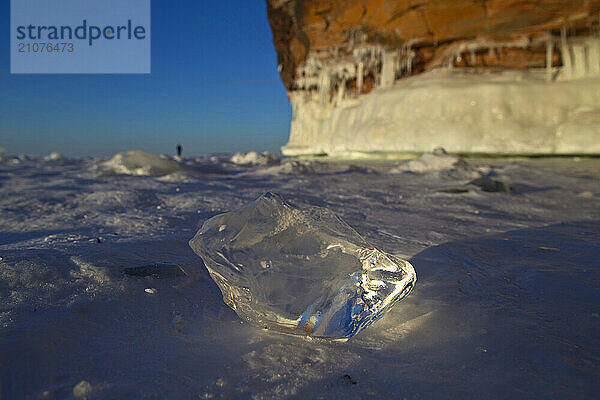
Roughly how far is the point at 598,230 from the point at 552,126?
5.82 meters

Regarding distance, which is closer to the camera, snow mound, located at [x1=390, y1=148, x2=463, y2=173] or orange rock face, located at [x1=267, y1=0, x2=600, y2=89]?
snow mound, located at [x1=390, y1=148, x2=463, y2=173]

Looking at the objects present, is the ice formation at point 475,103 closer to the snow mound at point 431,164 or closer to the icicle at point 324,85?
the icicle at point 324,85

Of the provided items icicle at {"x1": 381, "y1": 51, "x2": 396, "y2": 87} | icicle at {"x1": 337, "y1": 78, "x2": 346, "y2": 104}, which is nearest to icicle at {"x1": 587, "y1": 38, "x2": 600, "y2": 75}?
icicle at {"x1": 381, "y1": 51, "x2": 396, "y2": 87}

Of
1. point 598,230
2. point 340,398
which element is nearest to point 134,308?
point 340,398

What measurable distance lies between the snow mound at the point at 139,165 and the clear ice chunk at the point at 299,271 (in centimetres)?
362

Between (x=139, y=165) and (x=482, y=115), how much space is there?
6.23 metres

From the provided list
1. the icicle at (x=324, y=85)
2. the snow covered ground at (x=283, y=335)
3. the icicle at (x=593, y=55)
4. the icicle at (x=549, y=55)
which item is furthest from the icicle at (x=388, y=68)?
the snow covered ground at (x=283, y=335)

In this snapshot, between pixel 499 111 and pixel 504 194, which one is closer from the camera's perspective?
pixel 504 194

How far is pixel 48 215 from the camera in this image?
173cm

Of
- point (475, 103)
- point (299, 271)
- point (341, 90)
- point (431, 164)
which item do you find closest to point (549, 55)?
point (475, 103)

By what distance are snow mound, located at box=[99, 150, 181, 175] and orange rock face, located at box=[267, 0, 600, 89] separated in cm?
663

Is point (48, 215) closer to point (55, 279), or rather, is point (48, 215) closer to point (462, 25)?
point (55, 279)

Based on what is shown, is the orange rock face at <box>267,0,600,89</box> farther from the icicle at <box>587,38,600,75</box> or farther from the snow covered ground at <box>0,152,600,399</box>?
the snow covered ground at <box>0,152,600,399</box>

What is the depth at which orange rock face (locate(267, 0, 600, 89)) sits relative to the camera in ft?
20.6
